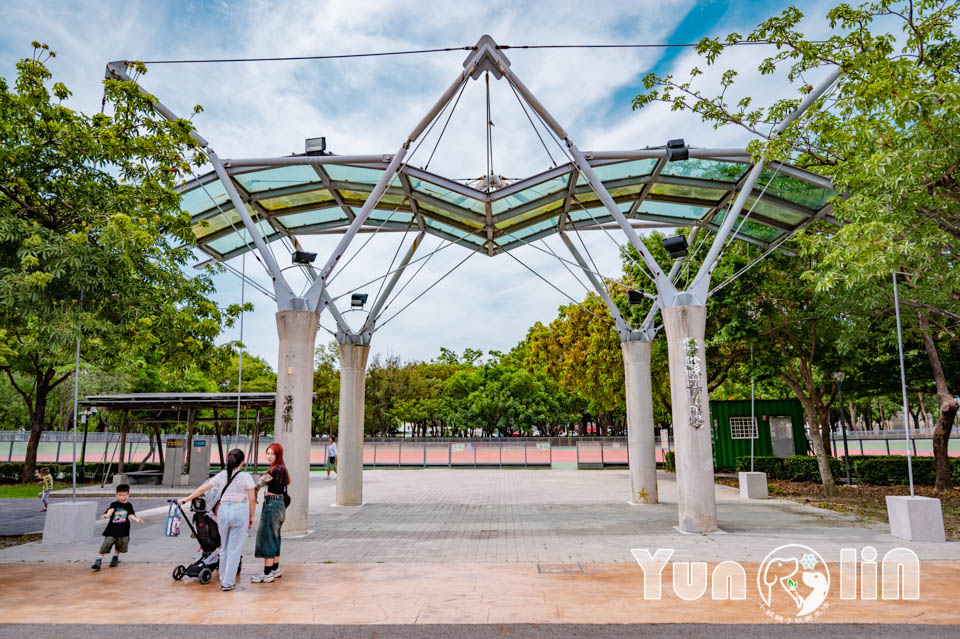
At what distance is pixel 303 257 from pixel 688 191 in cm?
933

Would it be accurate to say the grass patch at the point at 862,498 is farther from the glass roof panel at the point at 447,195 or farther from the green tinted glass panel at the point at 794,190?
the glass roof panel at the point at 447,195

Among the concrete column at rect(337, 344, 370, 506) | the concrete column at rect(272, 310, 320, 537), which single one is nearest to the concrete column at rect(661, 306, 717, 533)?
the concrete column at rect(272, 310, 320, 537)

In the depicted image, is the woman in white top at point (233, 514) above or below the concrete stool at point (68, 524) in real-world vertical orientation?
above

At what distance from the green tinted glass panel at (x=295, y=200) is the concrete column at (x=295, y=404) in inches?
159

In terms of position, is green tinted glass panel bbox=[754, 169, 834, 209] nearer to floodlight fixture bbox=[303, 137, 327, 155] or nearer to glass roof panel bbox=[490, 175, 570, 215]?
glass roof panel bbox=[490, 175, 570, 215]

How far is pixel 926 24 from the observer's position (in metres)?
9.33

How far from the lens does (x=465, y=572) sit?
8.16 m

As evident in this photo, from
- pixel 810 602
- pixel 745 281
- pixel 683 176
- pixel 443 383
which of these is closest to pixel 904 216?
pixel 683 176

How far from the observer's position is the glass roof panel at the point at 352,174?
42.5ft

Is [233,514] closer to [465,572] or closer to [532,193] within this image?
[465,572]

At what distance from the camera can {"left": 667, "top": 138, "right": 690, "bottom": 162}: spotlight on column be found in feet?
39.3

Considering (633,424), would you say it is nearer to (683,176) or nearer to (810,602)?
(683,176)

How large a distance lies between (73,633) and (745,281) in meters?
16.9

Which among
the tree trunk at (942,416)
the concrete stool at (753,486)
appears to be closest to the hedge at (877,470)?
the tree trunk at (942,416)
